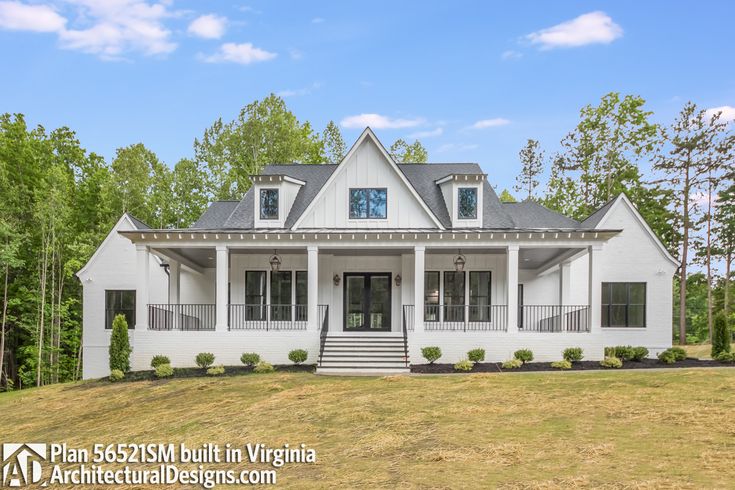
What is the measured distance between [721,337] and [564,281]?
514 cm

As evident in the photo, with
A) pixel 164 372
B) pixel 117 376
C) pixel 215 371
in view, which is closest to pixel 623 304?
pixel 215 371

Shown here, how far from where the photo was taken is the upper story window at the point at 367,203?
1784 cm

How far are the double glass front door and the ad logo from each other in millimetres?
11153

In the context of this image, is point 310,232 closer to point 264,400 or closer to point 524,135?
point 264,400

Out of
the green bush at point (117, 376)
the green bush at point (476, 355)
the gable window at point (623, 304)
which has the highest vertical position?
the gable window at point (623, 304)

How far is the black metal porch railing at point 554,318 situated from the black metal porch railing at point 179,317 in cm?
1180

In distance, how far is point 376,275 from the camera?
1870cm

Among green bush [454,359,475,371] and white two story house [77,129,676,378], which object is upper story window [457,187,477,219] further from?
green bush [454,359,475,371]

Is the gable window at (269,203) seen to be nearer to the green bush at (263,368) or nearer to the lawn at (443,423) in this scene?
the green bush at (263,368)

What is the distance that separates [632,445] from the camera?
7.07m

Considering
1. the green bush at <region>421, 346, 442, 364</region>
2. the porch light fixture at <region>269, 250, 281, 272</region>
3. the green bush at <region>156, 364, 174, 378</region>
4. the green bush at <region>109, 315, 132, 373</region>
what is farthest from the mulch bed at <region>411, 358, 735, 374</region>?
the green bush at <region>109, 315, 132, 373</region>

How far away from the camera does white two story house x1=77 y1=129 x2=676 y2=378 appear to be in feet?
51.6

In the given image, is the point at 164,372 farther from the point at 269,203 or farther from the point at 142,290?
the point at 269,203

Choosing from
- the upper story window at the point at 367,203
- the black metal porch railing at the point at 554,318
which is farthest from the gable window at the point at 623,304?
the upper story window at the point at 367,203
